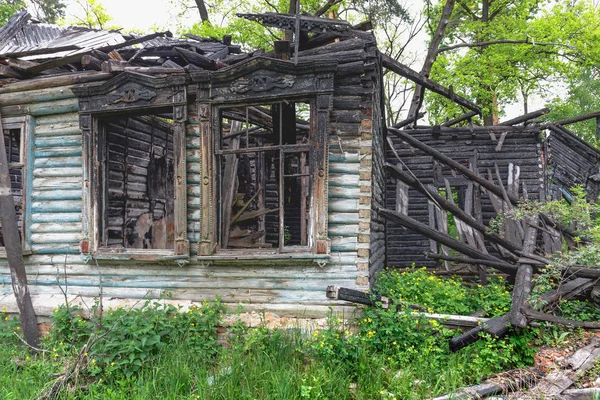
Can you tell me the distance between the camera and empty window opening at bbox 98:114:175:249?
307 inches

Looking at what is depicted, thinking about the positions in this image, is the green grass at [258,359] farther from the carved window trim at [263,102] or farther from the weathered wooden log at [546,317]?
the carved window trim at [263,102]

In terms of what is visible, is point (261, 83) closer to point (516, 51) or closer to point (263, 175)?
point (263, 175)

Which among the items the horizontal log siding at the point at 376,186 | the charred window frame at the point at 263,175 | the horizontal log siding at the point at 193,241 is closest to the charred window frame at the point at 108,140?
the horizontal log siding at the point at 193,241

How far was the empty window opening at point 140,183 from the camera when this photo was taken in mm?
7805

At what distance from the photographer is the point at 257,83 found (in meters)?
5.55

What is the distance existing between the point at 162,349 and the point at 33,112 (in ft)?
13.8

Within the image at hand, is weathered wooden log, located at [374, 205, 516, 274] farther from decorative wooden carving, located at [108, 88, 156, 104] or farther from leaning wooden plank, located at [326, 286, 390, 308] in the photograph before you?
decorative wooden carving, located at [108, 88, 156, 104]

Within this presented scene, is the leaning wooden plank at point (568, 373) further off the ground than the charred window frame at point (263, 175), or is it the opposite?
the charred window frame at point (263, 175)

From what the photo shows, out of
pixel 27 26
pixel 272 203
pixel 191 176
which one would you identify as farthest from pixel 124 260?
pixel 272 203

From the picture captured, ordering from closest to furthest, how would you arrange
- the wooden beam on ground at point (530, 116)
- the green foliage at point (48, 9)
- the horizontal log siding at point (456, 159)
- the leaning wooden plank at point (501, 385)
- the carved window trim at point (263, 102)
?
1. the leaning wooden plank at point (501, 385)
2. the carved window trim at point (263, 102)
3. the wooden beam on ground at point (530, 116)
4. the horizontal log siding at point (456, 159)
5. the green foliage at point (48, 9)

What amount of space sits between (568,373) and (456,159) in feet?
26.6

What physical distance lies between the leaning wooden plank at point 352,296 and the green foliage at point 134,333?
4.85ft

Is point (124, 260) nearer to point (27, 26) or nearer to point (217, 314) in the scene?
point (217, 314)

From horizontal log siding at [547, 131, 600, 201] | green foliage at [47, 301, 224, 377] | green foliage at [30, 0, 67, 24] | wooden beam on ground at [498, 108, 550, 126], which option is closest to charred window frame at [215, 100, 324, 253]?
green foliage at [47, 301, 224, 377]
